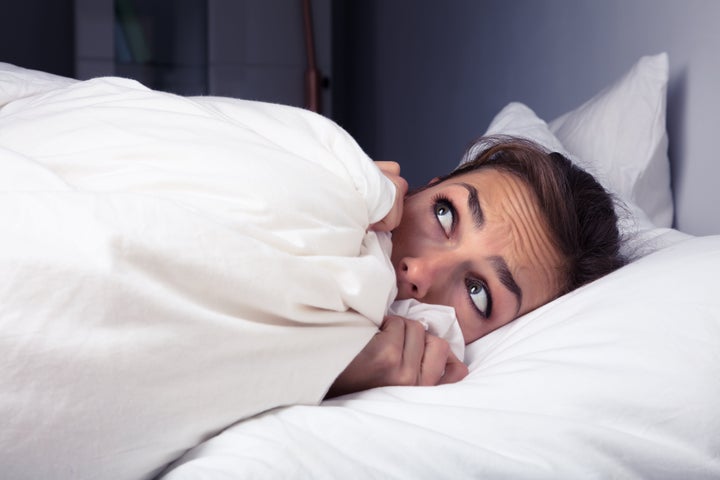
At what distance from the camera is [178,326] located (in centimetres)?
56

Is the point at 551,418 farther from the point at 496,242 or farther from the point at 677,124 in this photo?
the point at 677,124

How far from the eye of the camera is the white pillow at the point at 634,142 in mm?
1264

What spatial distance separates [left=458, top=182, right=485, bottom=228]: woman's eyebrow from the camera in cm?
95

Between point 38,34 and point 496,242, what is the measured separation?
2.84 metres

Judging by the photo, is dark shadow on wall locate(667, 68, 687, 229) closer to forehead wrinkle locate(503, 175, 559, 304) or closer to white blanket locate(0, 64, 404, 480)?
forehead wrinkle locate(503, 175, 559, 304)

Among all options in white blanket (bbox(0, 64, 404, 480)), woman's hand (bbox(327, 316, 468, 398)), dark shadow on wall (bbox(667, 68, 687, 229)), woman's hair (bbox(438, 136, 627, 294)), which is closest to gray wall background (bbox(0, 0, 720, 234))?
dark shadow on wall (bbox(667, 68, 687, 229))

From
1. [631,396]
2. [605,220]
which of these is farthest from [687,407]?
[605,220]

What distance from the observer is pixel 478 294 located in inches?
37.4

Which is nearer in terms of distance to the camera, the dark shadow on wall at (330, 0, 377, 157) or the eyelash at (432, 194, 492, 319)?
the eyelash at (432, 194, 492, 319)

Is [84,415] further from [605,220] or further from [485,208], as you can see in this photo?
[605,220]

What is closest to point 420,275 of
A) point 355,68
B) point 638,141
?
point 638,141

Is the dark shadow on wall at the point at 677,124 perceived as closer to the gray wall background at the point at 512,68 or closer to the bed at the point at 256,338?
the gray wall background at the point at 512,68

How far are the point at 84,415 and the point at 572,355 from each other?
0.44 metres

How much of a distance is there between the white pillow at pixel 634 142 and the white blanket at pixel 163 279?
65 centimetres
